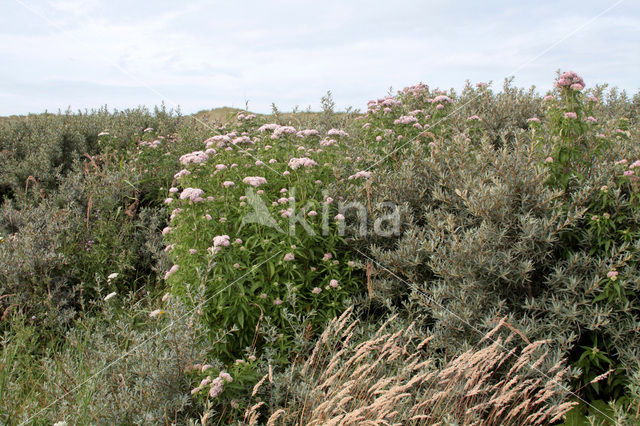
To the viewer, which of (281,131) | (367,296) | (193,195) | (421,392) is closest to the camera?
(421,392)

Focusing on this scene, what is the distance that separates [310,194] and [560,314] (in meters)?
2.39

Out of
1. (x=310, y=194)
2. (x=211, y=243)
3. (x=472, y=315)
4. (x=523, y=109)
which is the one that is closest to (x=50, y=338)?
(x=211, y=243)

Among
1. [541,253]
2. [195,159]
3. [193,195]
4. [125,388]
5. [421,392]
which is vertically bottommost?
[421,392]

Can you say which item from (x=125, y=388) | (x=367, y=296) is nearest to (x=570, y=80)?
(x=367, y=296)

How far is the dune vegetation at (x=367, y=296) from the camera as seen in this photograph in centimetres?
324

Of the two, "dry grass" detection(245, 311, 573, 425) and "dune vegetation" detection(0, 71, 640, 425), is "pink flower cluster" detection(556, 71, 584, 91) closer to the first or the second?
"dune vegetation" detection(0, 71, 640, 425)

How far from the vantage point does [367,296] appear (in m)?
4.48

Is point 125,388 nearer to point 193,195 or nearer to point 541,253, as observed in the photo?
point 193,195

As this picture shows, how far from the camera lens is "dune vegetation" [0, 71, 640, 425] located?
3.24m

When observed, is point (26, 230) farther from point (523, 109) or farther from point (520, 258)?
point (523, 109)

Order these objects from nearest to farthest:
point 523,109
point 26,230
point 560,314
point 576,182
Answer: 1. point 560,314
2. point 576,182
3. point 26,230
4. point 523,109

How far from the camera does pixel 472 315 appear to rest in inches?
150

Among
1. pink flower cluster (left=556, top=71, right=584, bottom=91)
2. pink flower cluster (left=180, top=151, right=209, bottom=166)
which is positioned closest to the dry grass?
pink flower cluster (left=180, top=151, right=209, bottom=166)

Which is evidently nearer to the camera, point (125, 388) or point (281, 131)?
point (125, 388)
